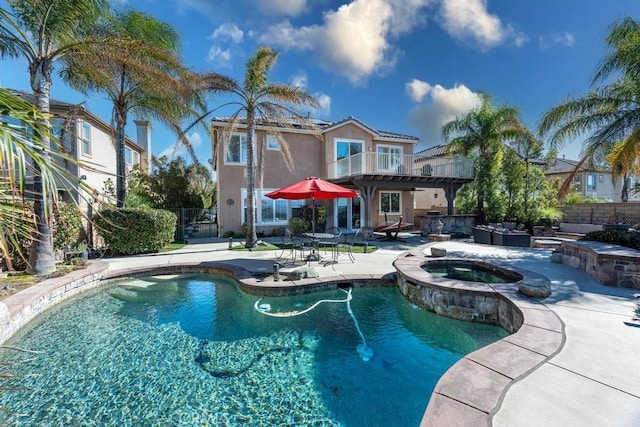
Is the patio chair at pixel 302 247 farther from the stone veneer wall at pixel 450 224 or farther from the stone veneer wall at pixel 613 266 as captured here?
the stone veneer wall at pixel 450 224

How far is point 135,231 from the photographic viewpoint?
12156mm

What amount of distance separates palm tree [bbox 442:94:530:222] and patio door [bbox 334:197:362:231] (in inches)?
295

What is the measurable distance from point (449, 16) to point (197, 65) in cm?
1205

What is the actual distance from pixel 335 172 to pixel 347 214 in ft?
9.85

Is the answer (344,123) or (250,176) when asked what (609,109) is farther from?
(250,176)

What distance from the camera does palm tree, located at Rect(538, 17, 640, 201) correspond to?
10.3 metres

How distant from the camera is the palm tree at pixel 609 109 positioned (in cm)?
1031

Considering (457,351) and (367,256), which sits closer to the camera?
(457,351)

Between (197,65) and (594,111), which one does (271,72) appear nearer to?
(197,65)

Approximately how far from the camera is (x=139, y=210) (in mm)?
12094

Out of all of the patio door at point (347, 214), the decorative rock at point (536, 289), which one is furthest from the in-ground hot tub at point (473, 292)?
the patio door at point (347, 214)

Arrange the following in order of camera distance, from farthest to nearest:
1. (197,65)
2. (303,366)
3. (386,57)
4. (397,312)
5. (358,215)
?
(358,215)
(386,57)
(197,65)
(397,312)
(303,366)

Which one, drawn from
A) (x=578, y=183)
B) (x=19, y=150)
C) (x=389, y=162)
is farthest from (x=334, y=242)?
(x=578, y=183)

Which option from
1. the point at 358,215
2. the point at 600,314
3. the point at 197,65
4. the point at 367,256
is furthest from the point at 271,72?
the point at 600,314
